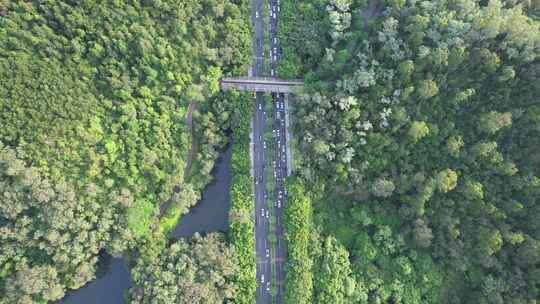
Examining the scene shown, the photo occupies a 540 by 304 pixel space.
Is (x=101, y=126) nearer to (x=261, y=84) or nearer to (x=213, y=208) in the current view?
(x=213, y=208)

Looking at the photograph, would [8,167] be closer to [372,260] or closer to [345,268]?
[345,268]

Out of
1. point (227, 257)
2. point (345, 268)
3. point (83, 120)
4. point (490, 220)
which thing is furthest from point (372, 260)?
point (83, 120)

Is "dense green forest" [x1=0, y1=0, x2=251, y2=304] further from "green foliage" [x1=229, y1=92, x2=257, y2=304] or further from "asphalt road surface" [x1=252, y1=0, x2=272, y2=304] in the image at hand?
"asphalt road surface" [x1=252, y1=0, x2=272, y2=304]

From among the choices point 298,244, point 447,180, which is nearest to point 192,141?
point 298,244

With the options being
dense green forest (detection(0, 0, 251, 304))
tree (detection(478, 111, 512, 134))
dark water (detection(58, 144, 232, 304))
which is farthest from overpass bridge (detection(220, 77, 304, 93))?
tree (detection(478, 111, 512, 134))

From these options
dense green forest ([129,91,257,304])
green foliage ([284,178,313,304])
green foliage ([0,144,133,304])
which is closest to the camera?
green foliage ([0,144,133,304])

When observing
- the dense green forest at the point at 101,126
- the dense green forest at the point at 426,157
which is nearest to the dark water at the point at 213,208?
the dense green forest at the point at 101,126
